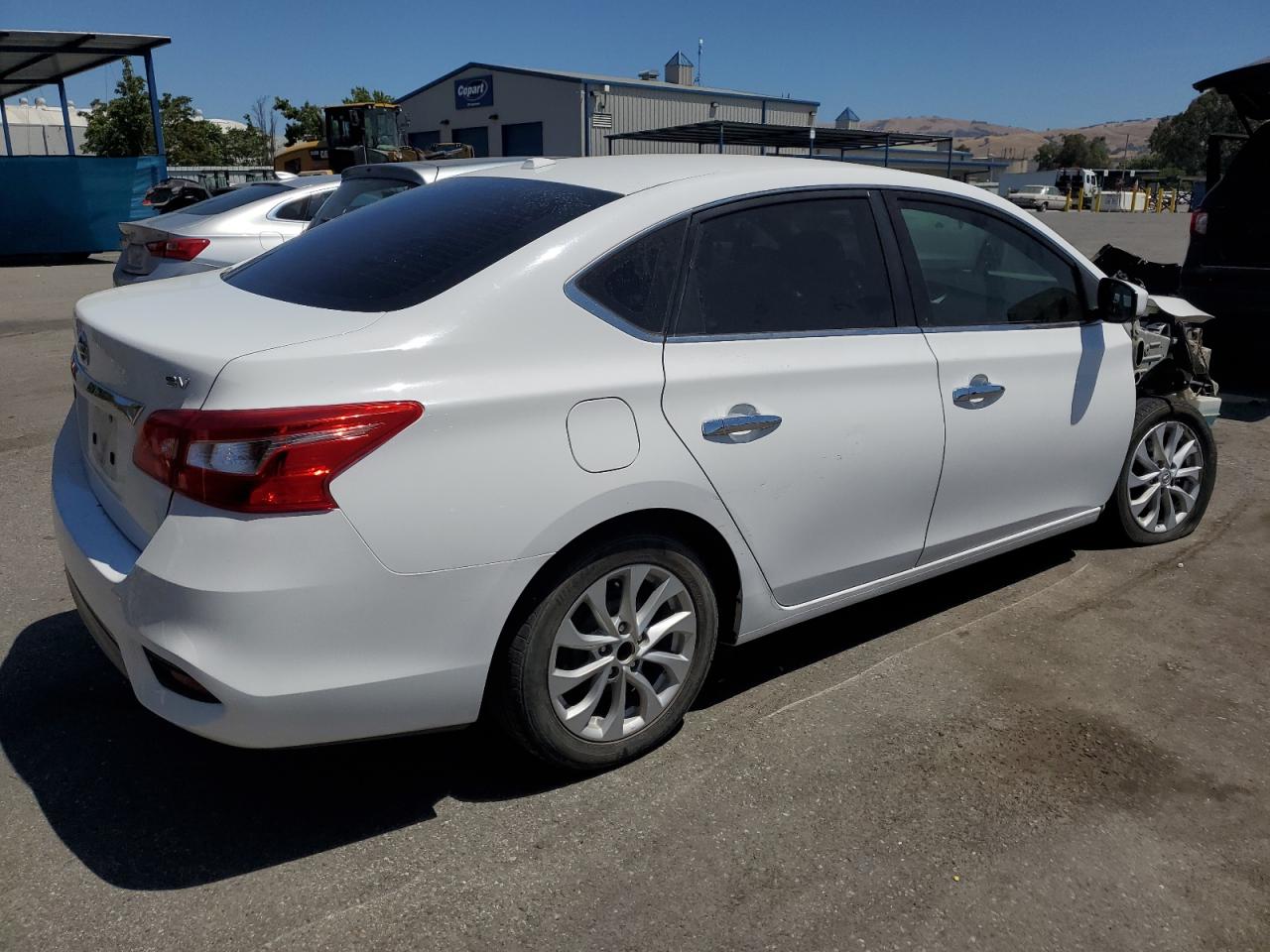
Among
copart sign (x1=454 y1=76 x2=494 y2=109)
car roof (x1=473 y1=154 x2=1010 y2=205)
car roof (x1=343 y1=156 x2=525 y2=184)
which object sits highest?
copart sign (x1=454 y1=76 x2=494 y2=109)

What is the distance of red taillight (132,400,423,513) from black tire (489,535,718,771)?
2.06ft

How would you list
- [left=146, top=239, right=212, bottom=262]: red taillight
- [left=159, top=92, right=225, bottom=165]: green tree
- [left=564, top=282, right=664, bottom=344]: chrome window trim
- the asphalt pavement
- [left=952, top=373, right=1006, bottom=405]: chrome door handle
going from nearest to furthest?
the asphalt pavement < [left=564, top=282, right=664, bottom=344]: chrome window trim < [left=952, top=373, right=1006, bottom=405]: chrome door handle < [left=146, top=239, right=212, bottom=262]: red taillight < [left=159, top=92, right=225, bottom=165]: green tree

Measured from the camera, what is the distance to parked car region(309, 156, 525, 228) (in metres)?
7.59

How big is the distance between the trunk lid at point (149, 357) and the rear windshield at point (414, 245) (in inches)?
4.8

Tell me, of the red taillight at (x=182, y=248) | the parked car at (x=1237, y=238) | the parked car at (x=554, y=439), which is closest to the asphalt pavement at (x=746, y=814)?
the parked car at (x=554, y=439)

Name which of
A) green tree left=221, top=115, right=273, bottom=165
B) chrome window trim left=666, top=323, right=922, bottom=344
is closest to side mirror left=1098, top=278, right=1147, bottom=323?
chrome window trim left=666, top=323, right=922, bottom=344

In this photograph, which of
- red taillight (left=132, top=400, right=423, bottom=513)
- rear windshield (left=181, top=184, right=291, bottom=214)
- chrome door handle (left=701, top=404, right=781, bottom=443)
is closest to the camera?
red taillight (left=132, top=400, right=423, bottom=513)

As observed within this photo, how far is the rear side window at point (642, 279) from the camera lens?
279cm

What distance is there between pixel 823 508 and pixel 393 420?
141 cm

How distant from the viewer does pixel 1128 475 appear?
451cm

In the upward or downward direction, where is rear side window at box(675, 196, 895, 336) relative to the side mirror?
upward

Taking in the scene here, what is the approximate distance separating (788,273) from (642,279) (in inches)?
21.9

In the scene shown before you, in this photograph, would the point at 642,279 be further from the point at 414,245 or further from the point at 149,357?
the point at 149,357

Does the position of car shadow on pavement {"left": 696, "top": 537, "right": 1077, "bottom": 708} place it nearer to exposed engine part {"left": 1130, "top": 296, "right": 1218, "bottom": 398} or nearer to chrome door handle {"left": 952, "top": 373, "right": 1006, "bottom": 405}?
exposed engine part {"left": 1130, "top": 296, "right": 1218, "bottom": 398}
